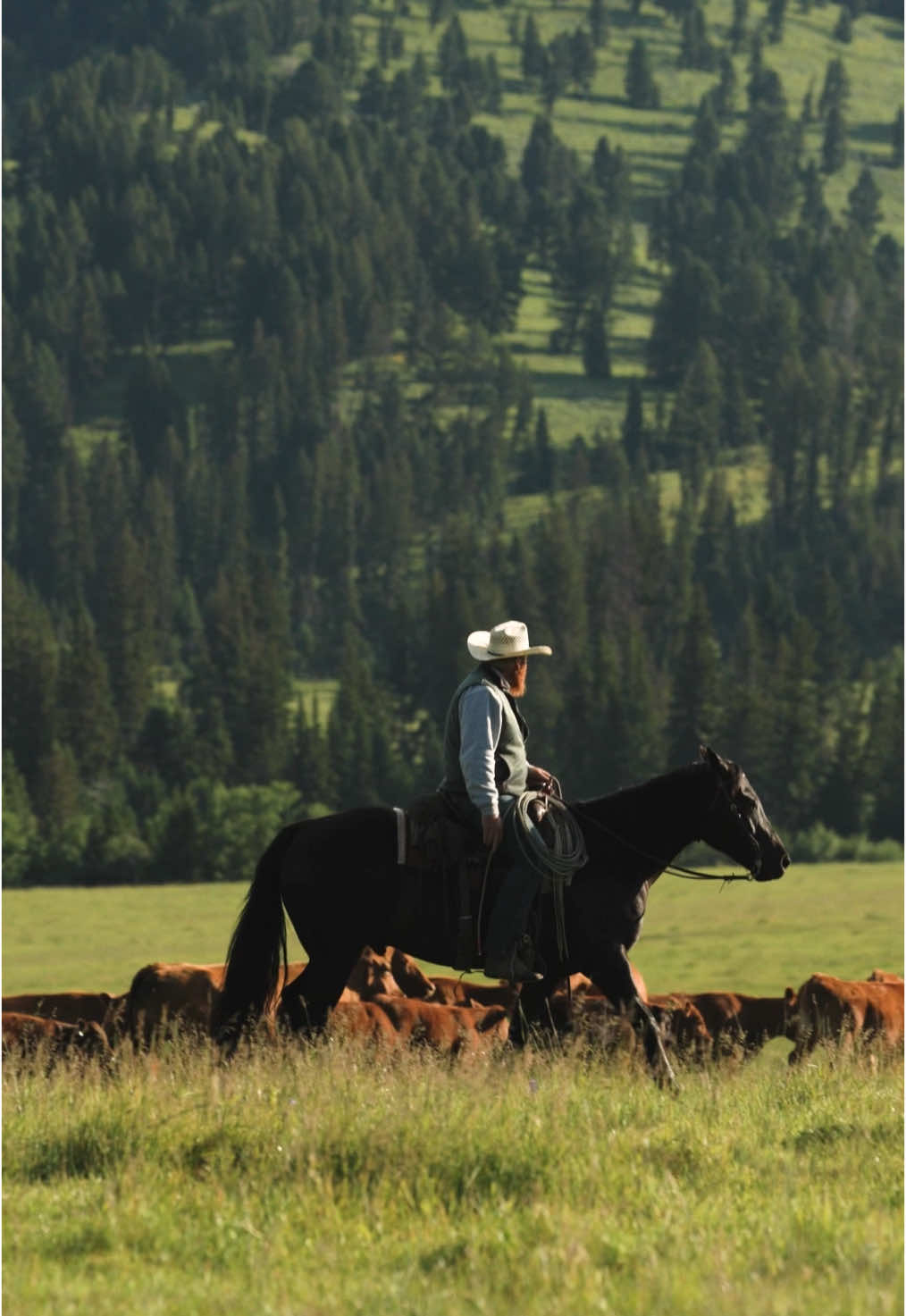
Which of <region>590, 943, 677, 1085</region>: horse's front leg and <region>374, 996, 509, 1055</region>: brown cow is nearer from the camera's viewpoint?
<region>590, 943, 677, 1085</region>: horse's front leg

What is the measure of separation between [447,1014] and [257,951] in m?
4.94

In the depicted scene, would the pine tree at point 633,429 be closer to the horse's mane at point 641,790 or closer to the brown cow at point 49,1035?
the brown cow at point 49,1035

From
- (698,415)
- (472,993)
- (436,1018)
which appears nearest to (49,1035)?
(436,1018)

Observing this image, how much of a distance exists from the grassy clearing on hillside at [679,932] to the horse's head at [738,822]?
1391 inches

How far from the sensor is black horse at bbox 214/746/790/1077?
1194cm

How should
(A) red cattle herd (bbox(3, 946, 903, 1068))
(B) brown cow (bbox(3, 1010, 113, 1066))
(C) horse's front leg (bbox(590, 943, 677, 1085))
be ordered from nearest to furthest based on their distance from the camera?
(C) horse's front leg (bbox(590, 943, 677, 1085))
(A) red cattle herd (bbox(3, 946, 903, 1068))
(B) brown cow (bbox(3, 1010, 113, 1066))

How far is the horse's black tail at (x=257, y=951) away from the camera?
1245cm

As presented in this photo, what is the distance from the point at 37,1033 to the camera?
17.0m

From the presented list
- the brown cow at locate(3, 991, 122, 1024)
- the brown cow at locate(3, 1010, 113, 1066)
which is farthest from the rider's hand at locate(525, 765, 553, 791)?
the brown cow at locate(3, 991, 122, 1024)

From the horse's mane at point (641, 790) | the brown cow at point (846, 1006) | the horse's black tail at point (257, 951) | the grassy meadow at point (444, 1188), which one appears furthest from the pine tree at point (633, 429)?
the grassy meadow at point (444, 1188)

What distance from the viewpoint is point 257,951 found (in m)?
12.5

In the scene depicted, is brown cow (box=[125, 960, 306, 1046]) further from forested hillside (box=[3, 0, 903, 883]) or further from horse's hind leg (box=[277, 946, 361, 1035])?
forested hillside (box=[3, 0, 903, 883])

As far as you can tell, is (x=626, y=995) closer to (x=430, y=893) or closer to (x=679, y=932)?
(x=430, y=893)

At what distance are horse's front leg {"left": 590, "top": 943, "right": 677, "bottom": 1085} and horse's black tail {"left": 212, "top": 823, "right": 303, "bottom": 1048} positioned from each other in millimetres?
1923
